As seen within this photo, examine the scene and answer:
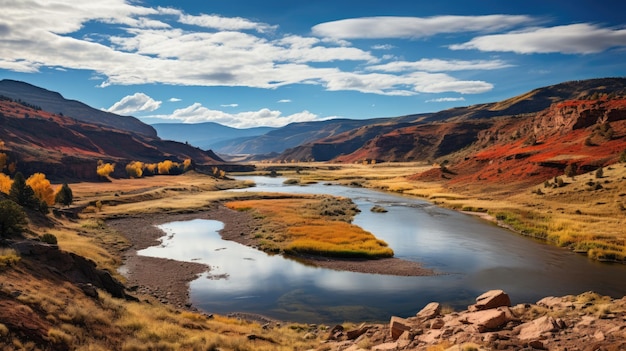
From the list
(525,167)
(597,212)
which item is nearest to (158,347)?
(597,212)

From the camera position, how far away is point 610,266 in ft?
117

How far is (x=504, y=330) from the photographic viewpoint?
15.7 meters

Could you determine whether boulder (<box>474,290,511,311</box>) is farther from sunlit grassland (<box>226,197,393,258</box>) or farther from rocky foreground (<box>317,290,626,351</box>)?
sunlit grassland (<box>226,197,393,258</box>)

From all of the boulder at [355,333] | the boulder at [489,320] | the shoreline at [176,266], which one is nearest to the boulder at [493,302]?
the boulder at [489,320]

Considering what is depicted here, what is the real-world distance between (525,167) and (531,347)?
85541 millimetres

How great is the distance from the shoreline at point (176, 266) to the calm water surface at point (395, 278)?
3.68 feet

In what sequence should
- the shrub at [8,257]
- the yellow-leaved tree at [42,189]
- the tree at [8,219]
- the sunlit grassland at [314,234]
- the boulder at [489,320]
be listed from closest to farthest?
the boulder at [489,320]
the shrub at [8,257]
the tree at [8,219]
the sunlit grassland at [314,234]
the yellow-leaved tree at [42,189]

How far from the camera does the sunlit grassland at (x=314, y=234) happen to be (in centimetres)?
4266

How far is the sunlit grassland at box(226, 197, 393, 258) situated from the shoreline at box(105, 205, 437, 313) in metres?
1.35

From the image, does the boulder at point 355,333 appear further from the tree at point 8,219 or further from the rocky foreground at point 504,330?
the tree at point 8,219

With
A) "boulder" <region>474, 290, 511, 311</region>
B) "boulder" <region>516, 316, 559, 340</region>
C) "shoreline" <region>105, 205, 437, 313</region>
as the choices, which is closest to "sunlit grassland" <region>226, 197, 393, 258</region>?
"shoreline" <region>105, 205, 437, 313</region>

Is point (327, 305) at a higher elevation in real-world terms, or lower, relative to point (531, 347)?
lower

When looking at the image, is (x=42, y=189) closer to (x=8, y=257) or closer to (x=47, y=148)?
(x=8, y=257)

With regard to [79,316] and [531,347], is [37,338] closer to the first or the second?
[79,316]
